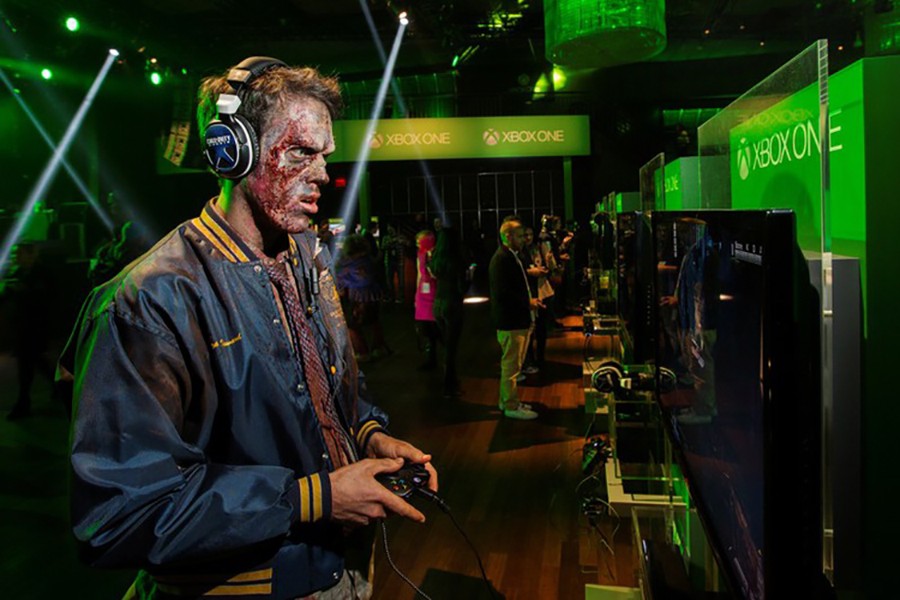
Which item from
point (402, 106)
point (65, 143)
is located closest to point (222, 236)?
point (65, 143)

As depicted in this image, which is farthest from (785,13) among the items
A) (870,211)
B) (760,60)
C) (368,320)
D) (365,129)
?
(870,211)

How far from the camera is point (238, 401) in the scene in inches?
51.1

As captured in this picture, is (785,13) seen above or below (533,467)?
above

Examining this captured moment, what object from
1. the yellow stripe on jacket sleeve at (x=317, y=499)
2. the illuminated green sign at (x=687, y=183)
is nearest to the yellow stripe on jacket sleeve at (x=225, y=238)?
the yellow stripe on jacket sleeve at (x=317, y=499)

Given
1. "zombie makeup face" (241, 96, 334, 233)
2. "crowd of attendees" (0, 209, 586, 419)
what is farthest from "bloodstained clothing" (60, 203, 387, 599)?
"crowd of attendees" (0, 209, 586, 419)

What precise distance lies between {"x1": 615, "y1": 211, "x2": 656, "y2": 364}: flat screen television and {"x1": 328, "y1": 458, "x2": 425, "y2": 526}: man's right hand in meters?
1.71

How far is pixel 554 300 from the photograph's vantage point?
12227 mm

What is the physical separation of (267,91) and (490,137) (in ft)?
40.4

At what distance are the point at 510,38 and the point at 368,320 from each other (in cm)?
611

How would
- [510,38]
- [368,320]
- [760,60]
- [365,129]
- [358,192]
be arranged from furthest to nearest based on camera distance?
[358,192] → [760,60] → [365,129] → [510,38] → [368,320]

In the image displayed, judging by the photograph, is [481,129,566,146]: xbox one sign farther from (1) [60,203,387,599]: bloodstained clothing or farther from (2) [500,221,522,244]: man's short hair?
(1) [60,203,387,599]: bloodstained clothing

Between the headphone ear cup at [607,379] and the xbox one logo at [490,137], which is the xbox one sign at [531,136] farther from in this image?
the headphone ear cup at [607,379]

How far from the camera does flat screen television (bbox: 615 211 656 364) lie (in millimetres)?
3047

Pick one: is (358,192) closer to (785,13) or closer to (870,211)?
(785,13)
